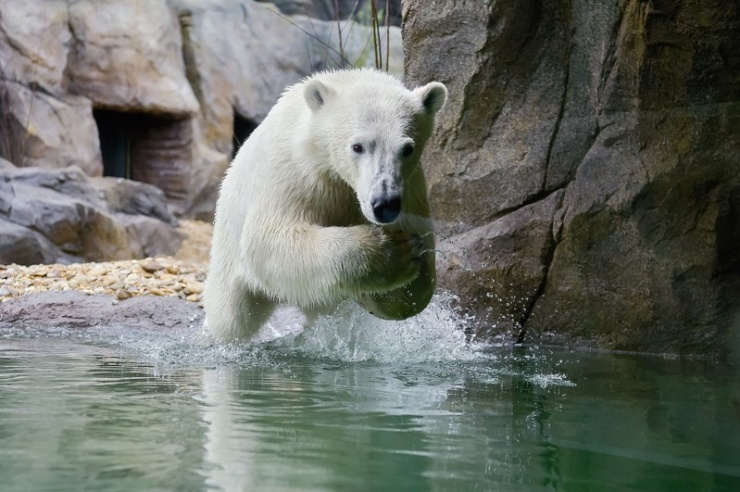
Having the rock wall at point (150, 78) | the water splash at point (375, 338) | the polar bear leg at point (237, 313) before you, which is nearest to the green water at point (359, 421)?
the water splash at point (375, 338)

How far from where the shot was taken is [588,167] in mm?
5156

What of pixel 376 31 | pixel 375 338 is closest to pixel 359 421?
pixel 375 338

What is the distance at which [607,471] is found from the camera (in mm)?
2225

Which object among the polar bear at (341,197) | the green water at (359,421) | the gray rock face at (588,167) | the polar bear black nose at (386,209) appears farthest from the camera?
the gray rock face at (588,167)

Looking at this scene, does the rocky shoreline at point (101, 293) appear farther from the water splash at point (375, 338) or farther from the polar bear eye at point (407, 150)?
the polar bear eye at point (407, 150)

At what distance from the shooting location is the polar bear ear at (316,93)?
3984 millimetres

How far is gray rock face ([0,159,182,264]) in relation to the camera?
916 cm

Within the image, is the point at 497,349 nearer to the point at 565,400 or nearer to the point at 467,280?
the point at 467,280

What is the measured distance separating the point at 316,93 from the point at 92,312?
2560mm

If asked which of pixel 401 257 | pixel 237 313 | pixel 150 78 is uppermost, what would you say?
pixel 150 78

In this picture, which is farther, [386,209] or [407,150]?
[407,150]

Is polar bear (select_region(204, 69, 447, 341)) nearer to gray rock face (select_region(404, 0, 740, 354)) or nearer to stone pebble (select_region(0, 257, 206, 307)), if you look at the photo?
gray rock face (select_region(404, 0, 740, 354))

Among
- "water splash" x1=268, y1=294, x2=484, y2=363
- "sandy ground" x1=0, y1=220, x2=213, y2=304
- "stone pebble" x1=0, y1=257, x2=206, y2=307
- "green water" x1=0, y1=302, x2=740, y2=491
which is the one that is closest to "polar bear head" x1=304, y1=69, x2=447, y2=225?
"green water" x1=0, y1=302, x2=740, y2=491

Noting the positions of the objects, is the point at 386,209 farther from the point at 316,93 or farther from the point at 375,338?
the point at 375,338
